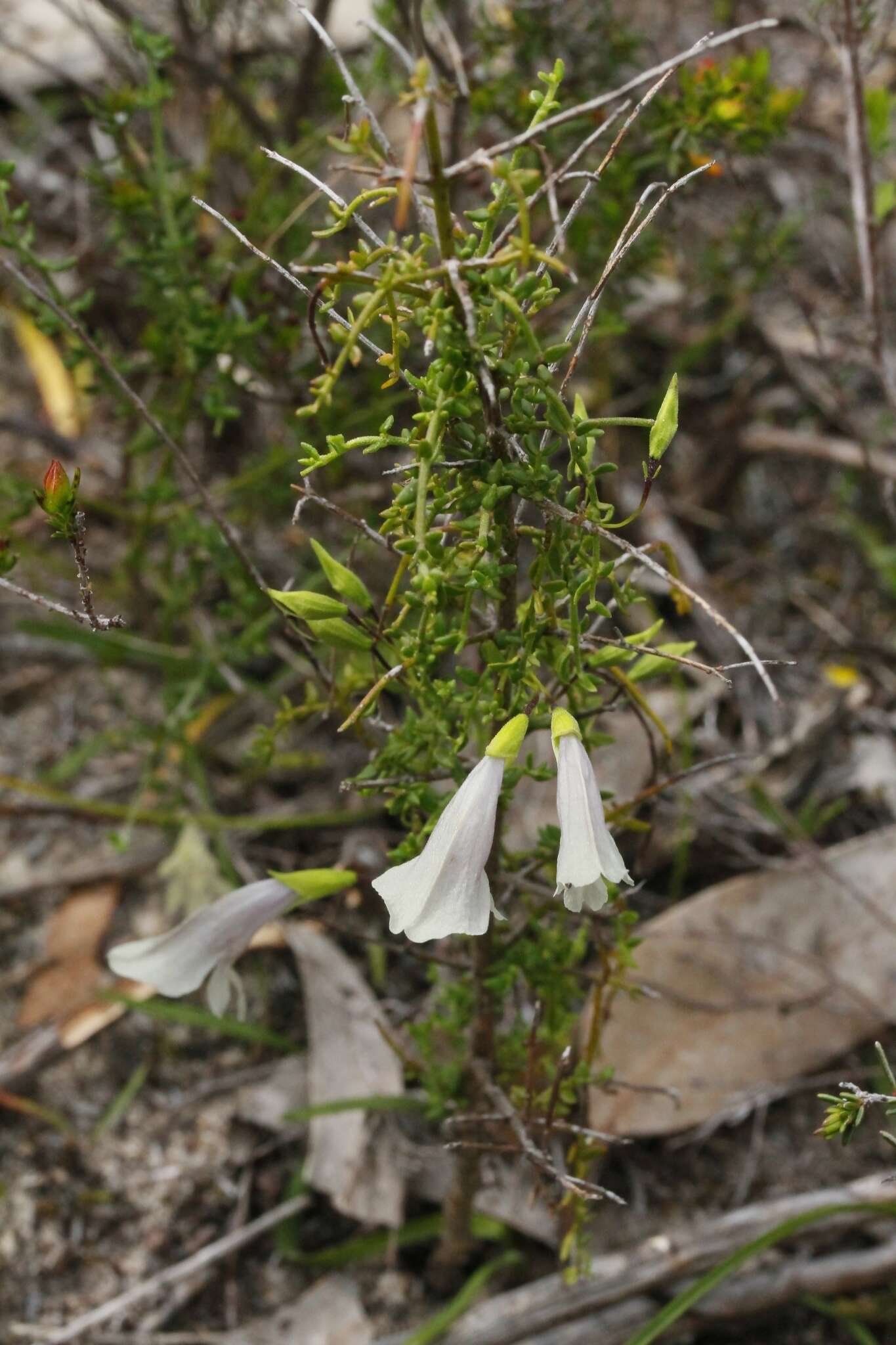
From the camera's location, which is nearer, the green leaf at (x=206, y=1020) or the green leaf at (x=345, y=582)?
the green leaf at (x=345, y=582)

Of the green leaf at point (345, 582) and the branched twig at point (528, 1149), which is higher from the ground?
the green leaf at point (345, 582)

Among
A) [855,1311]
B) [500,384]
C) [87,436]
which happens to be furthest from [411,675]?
[87,436]

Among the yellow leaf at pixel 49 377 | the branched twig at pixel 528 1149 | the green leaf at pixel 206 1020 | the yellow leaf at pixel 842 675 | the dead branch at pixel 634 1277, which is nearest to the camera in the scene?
the branched twig at pixel 528 1149

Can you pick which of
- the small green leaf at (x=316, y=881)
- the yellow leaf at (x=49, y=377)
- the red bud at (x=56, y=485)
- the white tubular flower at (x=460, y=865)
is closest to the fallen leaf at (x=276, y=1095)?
the small green leaf at (x=316, y=881)

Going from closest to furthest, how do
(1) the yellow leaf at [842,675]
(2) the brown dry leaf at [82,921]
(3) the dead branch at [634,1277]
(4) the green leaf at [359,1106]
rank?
(3) the dead branch at [634,1277] → (4) the green leaf at [359,1106] → (2) the brown dry leaf at [82,921] → (1) the yellow leaf at [842,675]

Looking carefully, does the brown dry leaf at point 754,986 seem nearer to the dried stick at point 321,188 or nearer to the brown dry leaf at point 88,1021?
the brown dry leaf at point 88,1021

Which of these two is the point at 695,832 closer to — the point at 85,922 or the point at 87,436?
the point at 85,922

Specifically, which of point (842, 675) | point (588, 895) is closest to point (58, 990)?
point (588, 895)
